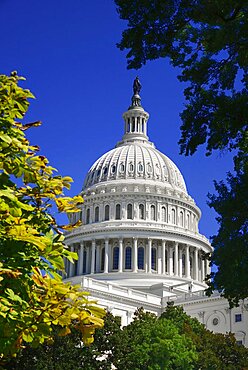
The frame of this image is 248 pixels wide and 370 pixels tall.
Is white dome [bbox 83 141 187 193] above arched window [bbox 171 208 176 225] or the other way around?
above

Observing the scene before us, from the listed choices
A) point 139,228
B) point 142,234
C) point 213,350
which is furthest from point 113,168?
point 213,350

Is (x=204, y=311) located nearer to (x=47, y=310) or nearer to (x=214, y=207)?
(x=214, y=207)

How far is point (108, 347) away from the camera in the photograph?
5141cm

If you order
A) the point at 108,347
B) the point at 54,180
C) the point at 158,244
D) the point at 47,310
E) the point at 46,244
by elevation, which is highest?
the point at 158,244

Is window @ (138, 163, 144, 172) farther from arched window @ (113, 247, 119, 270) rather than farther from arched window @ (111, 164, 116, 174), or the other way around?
arched window @ (113, 247, 119, 270)

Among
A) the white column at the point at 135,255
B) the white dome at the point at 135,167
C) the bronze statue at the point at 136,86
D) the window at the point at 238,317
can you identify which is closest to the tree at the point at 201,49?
the window at the point at 238,317

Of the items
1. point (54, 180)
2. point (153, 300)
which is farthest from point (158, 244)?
point (54, 180)

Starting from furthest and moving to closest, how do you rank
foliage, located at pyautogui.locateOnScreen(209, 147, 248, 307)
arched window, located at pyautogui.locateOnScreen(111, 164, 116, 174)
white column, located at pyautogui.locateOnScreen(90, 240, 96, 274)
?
arched window, located at pyautogui.locateOnScreen(111, 164, 116, 174) < white column, located at pyautogui.locateOnScreen(90, 240, 96, 274) < foliage, located at pyautogui.locateOnScreen(209, 147, 248, 307)

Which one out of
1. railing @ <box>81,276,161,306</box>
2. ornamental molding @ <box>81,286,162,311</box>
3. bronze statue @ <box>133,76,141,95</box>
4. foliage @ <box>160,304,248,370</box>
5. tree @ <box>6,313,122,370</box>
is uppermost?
bronze statue @ <box>133,76,141,95</box>

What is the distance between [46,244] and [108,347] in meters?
42.9

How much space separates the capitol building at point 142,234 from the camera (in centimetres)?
11269

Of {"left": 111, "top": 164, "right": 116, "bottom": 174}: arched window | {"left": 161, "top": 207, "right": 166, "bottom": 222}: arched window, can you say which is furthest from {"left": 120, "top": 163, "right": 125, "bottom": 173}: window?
{"left": 161, "top": 207, "right": 166, "bottom": 222}: arched window

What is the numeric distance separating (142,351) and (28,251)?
46.3 metres

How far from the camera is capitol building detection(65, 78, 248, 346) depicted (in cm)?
11269
